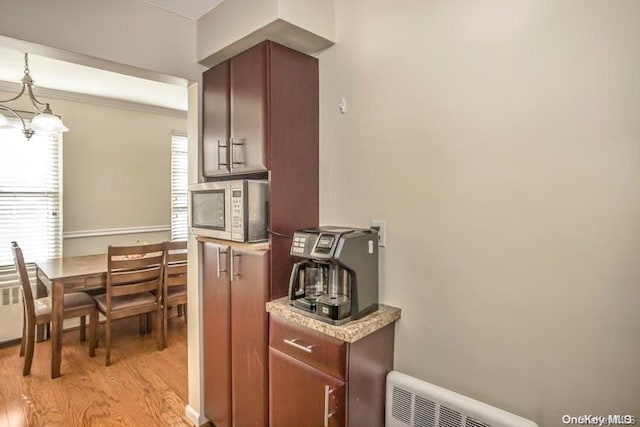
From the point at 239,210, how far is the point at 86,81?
2.73 m

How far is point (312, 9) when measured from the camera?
171 centimetres

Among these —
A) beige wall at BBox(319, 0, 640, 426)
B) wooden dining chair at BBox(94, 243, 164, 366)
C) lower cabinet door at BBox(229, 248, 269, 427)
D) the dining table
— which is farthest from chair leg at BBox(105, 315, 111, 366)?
beige wall at BBox(319, 0, 640, 426)

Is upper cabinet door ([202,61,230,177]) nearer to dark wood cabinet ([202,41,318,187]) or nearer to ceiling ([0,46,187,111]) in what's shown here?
dark wood cabinet ([202,41,318,187])

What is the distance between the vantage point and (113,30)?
1824 millimetres

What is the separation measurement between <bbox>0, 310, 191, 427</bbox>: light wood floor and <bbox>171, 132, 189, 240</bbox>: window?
1.50m

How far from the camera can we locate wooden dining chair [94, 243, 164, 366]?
2.95m

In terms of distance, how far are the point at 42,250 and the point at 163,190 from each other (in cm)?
137

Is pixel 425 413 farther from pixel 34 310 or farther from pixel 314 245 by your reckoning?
pixel 34 310

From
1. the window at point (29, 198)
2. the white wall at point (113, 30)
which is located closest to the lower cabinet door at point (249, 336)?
the white wall at point (113, 30)

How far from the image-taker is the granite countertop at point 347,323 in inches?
52.8

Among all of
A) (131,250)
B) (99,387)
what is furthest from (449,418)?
(131,250)

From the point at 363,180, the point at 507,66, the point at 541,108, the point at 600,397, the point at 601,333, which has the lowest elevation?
the point at 600,397

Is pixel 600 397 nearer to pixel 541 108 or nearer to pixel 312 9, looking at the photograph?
pixel 541 108

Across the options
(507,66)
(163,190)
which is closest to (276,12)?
(507,66)
